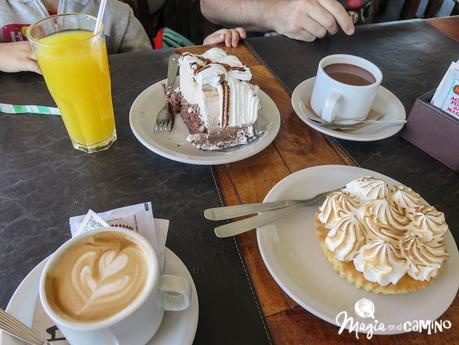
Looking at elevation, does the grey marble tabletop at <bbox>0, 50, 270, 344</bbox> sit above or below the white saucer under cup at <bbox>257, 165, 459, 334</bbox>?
below

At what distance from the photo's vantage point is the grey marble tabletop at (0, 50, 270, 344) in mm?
700

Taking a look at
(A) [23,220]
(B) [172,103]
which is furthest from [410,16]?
(A) [23,220]

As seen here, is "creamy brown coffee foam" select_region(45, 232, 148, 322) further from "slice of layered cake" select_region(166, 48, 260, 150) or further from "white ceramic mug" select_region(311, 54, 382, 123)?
"white ceramic mug" select_region(311, 54, 382, 123)

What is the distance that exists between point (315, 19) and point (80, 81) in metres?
0.99

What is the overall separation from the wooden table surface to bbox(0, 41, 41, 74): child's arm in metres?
0.55

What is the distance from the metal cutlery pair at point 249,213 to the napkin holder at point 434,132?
46 cm

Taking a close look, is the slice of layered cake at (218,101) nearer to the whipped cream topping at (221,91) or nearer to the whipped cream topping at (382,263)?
the whipped cream topping at (221,91)

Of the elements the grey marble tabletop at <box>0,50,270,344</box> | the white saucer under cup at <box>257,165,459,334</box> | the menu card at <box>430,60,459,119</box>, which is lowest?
the grey marble tabletop at <box>0,50,270,344</box>

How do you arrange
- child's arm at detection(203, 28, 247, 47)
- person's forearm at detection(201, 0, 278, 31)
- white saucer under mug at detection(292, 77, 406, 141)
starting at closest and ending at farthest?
white saucer under mug at detection(292, 77, 406, 141) → child's arm at detection(203, 28, 247, 47) → person's forearm at detection(201, 0, 278, 31)

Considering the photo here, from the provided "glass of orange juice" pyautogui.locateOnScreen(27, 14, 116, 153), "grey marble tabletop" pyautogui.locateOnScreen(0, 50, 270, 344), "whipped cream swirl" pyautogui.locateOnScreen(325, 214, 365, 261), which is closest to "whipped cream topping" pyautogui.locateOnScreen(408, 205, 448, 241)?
"whipped cream swirl" pyautogui.locateOnScreen(325, 214, 365, 261)

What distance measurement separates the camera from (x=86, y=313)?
1.76ft

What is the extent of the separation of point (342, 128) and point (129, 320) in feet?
2.58

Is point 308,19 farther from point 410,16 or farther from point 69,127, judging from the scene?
point 410,16

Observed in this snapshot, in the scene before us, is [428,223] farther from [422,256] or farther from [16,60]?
[16,60]
